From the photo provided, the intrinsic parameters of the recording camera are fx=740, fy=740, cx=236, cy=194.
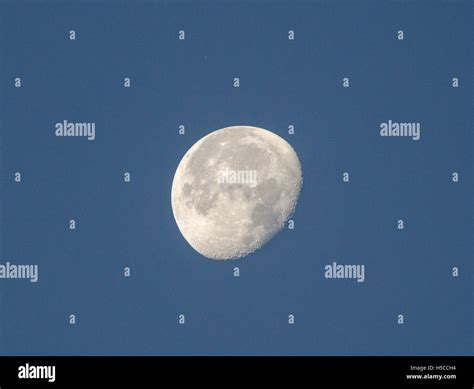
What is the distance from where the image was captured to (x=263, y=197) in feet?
46.4

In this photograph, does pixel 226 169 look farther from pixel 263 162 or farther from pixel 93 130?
pixel 93 130

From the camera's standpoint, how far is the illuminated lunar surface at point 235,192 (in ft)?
46.1

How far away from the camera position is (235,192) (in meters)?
14.0

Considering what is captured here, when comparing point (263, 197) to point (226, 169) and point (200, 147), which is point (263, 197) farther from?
point (200, 147)

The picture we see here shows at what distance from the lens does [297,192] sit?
14.7 metres

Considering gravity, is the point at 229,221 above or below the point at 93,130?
below

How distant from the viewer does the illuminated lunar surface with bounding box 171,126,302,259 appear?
14062 mm
